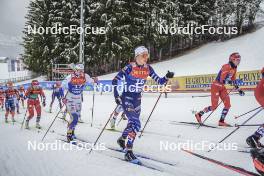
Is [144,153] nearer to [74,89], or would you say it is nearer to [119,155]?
[119,155]

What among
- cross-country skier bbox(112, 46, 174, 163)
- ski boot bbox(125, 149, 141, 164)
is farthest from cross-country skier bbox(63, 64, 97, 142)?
ski boot bbox(125, 149, 141, 164)

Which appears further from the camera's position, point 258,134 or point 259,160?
point 258,134

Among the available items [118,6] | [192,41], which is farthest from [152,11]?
[192,41]

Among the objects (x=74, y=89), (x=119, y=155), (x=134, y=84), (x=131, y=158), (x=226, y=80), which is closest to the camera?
(x=131, y=158)

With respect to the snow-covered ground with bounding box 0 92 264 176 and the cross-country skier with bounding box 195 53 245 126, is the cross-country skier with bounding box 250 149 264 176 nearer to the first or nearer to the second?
the snow-covered ground with bounding box 0 92 264 176

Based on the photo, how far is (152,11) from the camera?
3409 cm

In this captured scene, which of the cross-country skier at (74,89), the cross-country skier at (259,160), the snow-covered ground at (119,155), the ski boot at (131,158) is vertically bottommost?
the snow-covered ground at (119,155)

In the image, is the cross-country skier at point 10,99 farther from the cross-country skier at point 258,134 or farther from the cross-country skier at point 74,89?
the cross-country skier at point 258,134

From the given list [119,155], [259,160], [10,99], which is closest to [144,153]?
[119,155]

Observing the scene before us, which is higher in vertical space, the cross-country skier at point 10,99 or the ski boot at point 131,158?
the cross-country skier at point 10,99

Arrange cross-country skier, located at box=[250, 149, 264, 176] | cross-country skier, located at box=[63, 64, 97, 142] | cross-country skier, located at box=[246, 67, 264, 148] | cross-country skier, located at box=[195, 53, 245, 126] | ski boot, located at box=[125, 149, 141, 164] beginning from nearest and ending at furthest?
cross-country skier, located at box=[250, 149, 264, 176] < ski boot, located at box=[125, 149, 141, 164] < cross-country skier, located at box=[246, 67, 264, 148] < cross-country skier, located at box=[63, 64, 97, 142] < cross-country skier, located at box=[195, 53, 245, 126]

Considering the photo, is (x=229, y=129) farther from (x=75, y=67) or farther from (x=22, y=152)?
(x=22, y=152)

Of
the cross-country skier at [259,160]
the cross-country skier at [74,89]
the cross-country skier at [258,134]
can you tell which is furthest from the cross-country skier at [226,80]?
the cross-country skier at [259,160]

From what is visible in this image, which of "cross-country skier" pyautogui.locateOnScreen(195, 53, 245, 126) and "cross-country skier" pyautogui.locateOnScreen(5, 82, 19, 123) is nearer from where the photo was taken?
"cross-country skier" pyautogui.locateOnScreen(195, 53, 245, 126)
